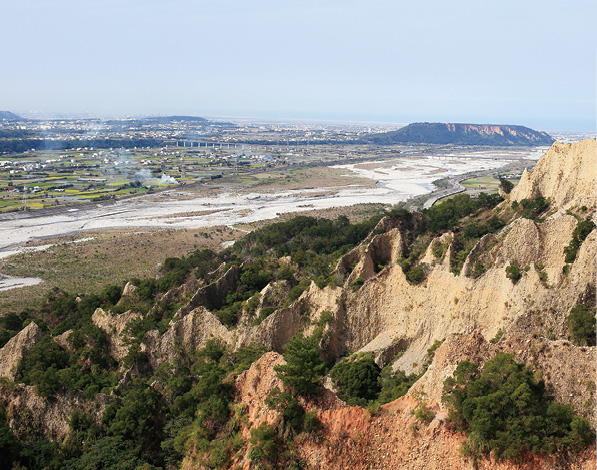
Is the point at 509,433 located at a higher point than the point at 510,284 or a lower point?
lower

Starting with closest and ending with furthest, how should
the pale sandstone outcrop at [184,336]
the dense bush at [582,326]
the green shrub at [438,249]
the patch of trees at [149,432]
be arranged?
the dense bush at [582,326], the patch of trees at [149,432], the pale sandstone outcrop at [184,336], the green shrub at [438,249]

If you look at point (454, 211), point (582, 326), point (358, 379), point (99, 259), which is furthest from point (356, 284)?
point (99, 259)

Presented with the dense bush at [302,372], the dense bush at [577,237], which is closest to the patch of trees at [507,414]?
the dense bush at [302,372]

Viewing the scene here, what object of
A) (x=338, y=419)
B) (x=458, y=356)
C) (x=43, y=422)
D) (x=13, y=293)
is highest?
(x=458, y=356)

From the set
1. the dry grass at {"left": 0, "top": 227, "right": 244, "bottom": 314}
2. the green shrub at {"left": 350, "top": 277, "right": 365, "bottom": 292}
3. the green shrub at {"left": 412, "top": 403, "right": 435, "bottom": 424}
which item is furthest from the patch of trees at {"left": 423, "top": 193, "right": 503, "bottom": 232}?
the dry grass at {"left": 0, "top": 227, "right": 244, "bottom": 314}

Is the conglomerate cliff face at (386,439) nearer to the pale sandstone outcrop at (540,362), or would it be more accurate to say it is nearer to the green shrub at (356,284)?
the pale sandstone outcrop at (540,362)

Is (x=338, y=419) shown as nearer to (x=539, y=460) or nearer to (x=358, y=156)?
(x=539, y=460)

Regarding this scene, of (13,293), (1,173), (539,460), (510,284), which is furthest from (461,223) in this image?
(1,173)
